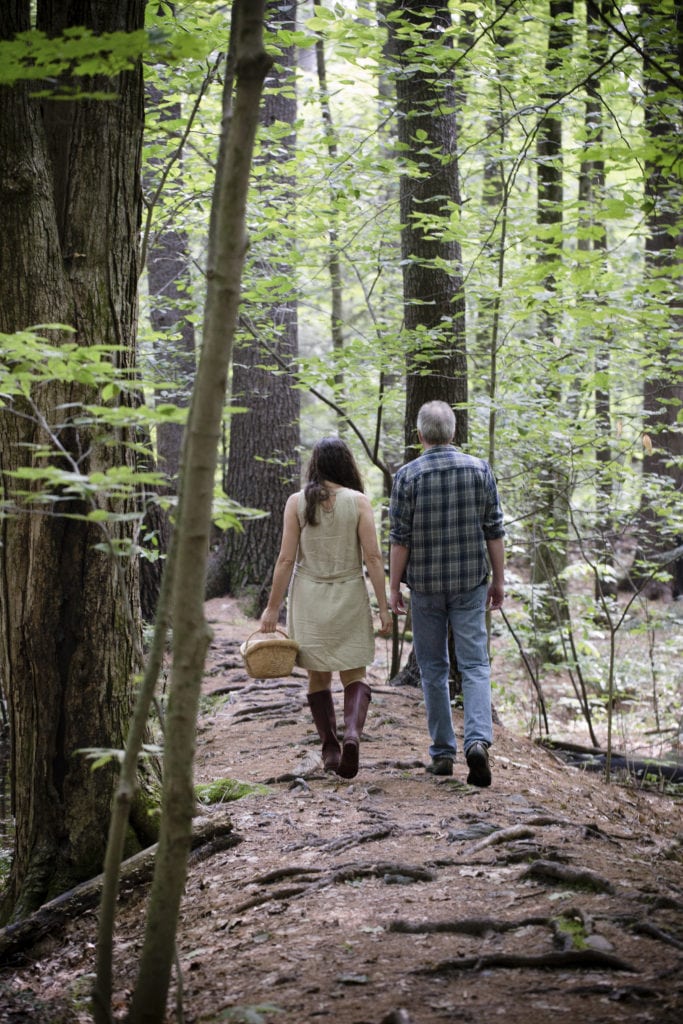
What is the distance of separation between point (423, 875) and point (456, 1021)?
1.21 m

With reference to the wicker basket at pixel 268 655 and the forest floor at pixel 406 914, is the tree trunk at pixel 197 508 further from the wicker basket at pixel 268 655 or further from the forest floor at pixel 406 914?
the wicker basket at pixel 268 655

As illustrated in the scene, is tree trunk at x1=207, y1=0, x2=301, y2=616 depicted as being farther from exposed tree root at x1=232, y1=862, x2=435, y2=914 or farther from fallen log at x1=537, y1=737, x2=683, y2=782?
exposed tree root at x1=232, y1=862, x2=435, y2=914

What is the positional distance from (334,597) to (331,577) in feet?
0.42

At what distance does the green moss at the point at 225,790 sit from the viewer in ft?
16.3

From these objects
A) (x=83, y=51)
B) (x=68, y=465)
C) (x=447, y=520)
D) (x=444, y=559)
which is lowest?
(x=444, y=559)

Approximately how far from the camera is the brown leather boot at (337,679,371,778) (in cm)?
515

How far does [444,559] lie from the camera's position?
5.34m

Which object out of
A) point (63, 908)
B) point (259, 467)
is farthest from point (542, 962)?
point (259, 467)

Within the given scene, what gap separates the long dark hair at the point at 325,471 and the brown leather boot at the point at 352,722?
1111 mm

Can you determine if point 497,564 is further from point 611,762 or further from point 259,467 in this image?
point 259,467

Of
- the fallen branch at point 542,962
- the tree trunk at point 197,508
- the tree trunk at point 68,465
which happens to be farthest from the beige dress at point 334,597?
the tree trunk at point 197,508

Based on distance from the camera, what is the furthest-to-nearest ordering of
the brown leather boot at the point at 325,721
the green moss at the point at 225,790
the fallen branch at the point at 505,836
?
the brown leather boot at the point at 325,721 → the green moss at the point at 225,790 → the fallen branch at the point at 505,836

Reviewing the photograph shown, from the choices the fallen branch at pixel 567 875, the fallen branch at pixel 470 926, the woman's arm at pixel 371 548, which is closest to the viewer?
the fallen branch at pixel 470 926

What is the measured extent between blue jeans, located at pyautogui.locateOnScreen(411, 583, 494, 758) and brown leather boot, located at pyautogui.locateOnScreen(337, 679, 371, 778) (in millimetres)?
404
